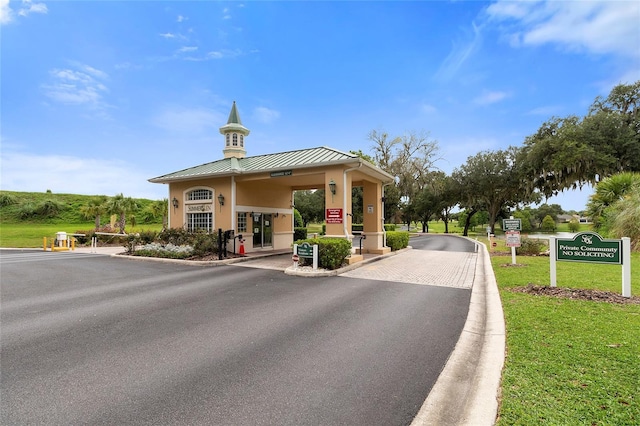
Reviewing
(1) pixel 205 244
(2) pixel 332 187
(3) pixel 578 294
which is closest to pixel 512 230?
(3) pixel 578 294

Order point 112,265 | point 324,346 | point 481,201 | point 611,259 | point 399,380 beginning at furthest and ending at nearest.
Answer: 1. point 481,201
2. point 112,265
3. point 611,259
4. point 324,346
5. point 399,380

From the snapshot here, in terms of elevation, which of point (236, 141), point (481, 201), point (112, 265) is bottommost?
point (112, 265)

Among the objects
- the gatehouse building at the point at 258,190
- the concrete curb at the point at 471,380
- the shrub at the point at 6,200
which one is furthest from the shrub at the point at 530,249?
the shrub at the point at 6,200

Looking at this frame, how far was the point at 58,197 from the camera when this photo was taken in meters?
44.1

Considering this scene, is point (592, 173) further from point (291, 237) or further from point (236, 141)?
point (236, 141)

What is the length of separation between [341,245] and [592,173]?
25624mm

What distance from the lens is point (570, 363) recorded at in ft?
11.3

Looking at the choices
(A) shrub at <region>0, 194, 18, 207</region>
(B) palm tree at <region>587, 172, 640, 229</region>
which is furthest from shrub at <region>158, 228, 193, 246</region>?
(A) shrub at <region>0, 194, 18, 207</region>

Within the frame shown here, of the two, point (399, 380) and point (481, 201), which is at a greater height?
point (481, 201)

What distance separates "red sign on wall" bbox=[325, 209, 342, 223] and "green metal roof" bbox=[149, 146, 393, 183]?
6.16 ft

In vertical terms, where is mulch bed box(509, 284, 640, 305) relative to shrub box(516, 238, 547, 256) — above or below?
below

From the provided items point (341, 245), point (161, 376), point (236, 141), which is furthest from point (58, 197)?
point (161, 376)

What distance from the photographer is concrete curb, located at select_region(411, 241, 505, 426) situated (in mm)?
2734

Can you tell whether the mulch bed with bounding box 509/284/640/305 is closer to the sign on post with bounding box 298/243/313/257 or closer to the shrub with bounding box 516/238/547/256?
the sign on post with bounding box 298/243/313/257
